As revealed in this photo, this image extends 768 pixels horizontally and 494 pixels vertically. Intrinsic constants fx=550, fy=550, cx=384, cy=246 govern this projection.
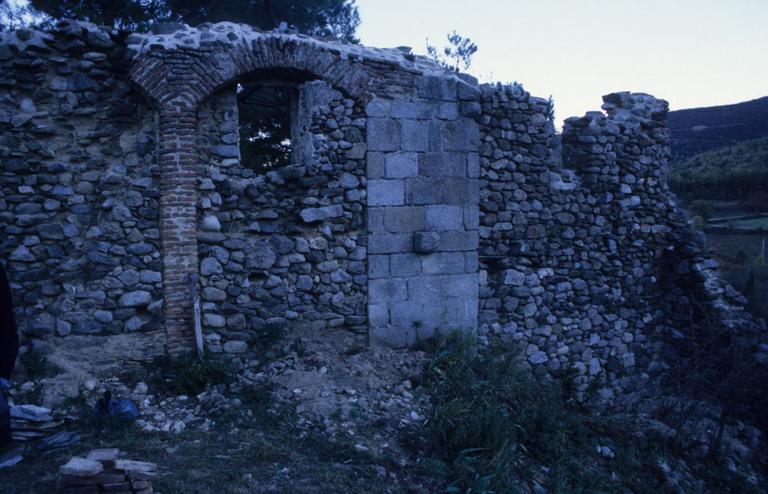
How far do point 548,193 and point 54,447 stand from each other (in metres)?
5.88

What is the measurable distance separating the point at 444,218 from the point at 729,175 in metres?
15.4

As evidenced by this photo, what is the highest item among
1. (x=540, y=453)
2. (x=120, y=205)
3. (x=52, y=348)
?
(x=120, y=205)

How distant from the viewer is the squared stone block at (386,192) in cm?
602

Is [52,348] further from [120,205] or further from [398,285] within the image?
[398,285]

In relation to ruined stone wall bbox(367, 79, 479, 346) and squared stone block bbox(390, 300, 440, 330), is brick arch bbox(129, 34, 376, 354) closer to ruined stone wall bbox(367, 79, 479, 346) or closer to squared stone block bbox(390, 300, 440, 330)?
ruined stone wall bbox(367, 79, 479, 346)

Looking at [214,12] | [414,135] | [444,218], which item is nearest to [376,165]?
[414,135]

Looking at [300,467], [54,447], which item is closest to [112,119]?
[54,447]

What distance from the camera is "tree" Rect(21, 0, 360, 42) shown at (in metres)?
9.73

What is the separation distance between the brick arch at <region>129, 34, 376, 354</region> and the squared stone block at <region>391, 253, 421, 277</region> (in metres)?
2.11

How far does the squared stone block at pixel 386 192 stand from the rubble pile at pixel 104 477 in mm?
3479

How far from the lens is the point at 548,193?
23.3ft

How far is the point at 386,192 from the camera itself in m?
6.08

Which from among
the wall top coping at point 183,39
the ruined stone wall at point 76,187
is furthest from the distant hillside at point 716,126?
the ruined stone wall at point 76,187

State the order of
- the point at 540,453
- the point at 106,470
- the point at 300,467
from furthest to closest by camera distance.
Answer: the point at 540,453, the point at 300,467, the point at 106,470
